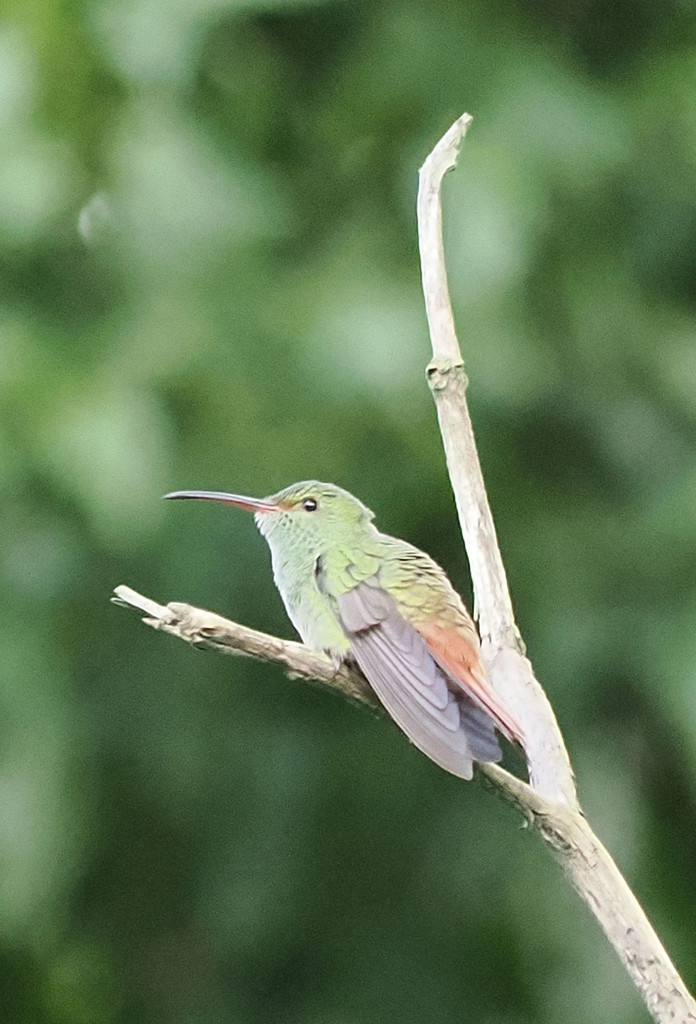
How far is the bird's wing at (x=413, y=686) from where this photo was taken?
1.53m

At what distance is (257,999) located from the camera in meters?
3.40

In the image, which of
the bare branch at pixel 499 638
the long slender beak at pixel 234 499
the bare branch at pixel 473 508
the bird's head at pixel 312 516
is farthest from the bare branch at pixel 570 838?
the bird's head at pixel 312 516

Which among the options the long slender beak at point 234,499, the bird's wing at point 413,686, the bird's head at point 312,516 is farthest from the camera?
the bird's head at point 312,516

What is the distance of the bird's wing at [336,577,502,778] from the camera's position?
153cm

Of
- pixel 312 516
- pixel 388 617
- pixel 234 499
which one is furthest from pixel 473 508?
pixel 312 516

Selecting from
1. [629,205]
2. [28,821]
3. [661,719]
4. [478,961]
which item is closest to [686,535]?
[661,719]

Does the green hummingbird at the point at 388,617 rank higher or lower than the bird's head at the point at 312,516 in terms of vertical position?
lower

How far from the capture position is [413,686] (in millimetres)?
1664

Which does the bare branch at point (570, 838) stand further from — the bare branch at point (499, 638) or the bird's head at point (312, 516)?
the bird's head at point (312, 516)

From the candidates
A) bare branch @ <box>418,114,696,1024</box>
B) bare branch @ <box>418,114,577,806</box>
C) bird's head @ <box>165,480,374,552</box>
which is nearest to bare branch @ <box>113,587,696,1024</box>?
bare branch @ <box>418,114,696,1024</box>

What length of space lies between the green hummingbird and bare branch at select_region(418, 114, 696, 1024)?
0.12ft

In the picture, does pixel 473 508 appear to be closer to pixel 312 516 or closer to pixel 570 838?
pixel 570 838

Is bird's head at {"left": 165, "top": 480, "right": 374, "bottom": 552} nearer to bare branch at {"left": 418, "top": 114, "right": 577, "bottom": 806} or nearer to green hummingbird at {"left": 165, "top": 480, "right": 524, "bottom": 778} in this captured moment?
green hummingbird at {"left": 165, "top": 480, "right": 524, "bottom": 778}

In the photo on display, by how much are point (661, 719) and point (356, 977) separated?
0.86 metres
